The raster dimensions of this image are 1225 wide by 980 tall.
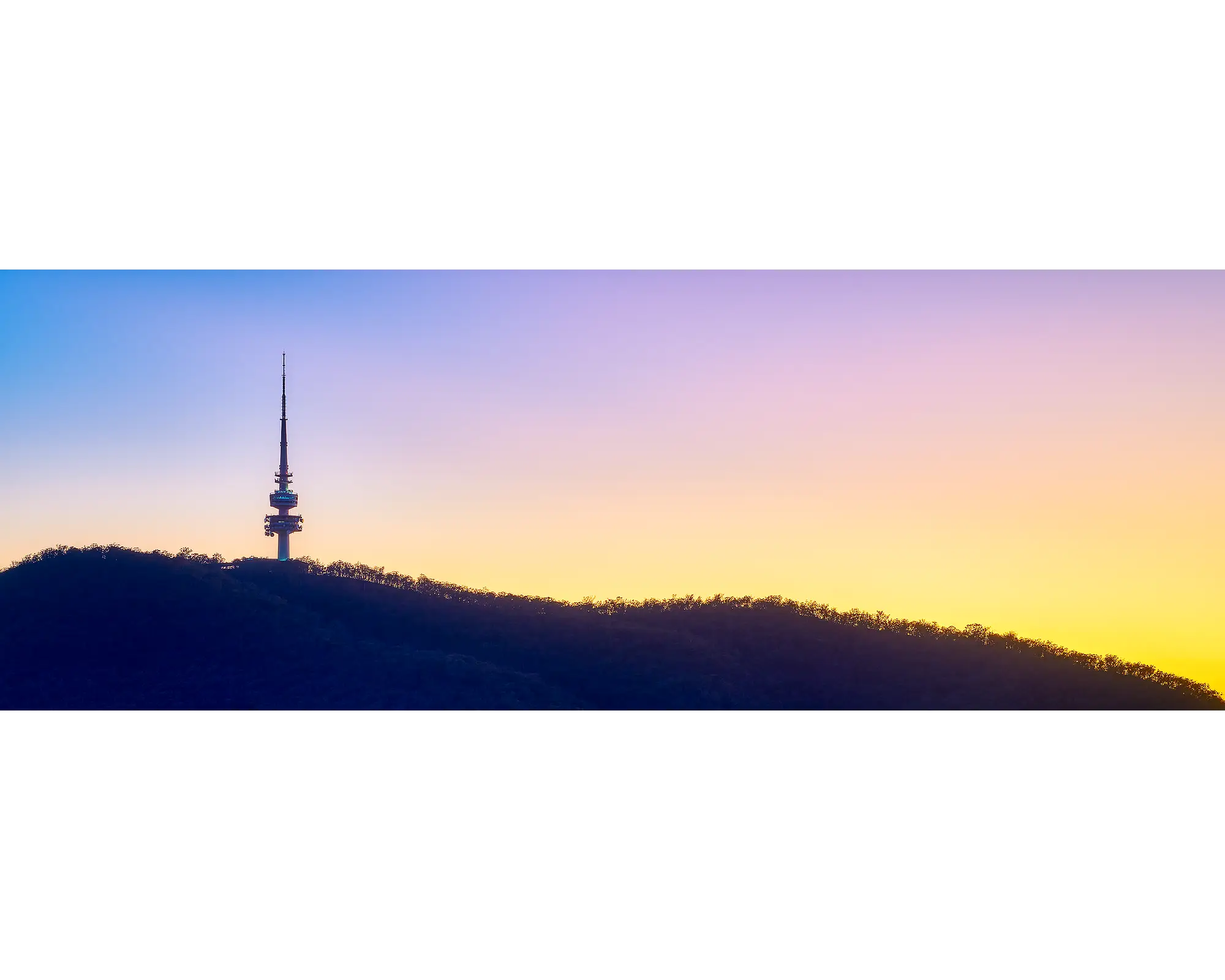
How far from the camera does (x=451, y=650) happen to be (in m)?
11.1

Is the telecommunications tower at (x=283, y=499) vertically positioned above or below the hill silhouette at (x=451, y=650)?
above

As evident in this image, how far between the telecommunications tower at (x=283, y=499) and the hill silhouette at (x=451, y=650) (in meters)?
0.63

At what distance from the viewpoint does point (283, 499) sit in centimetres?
1061

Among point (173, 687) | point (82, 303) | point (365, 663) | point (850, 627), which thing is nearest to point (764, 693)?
point (850, 627)

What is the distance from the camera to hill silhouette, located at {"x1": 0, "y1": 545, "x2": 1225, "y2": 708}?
10.4 m

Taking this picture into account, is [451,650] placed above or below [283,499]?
below

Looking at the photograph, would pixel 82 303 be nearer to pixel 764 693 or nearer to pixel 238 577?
pixel 238 577

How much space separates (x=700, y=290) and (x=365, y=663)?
5391mm

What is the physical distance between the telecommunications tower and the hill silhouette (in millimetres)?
630

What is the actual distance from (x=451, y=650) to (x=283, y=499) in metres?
2.46

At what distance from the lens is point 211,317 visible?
10609 millimetres

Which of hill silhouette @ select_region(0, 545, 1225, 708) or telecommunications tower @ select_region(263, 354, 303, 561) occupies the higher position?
telecommunications tower @ select_region(263, 354, 303, 561)

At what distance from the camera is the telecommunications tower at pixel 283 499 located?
1054 centimetres

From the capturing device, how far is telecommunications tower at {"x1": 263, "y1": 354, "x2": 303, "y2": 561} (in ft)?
34.6
